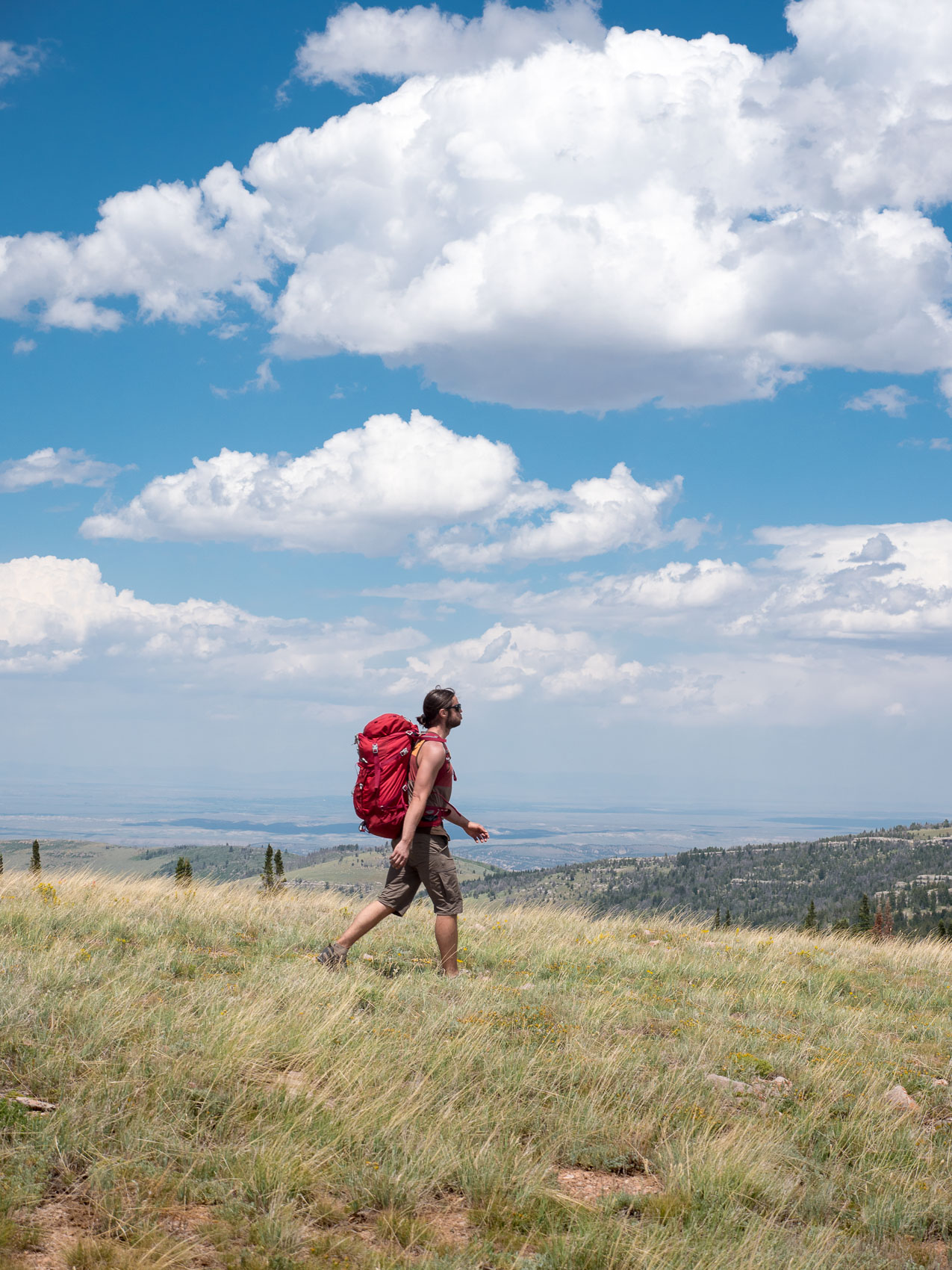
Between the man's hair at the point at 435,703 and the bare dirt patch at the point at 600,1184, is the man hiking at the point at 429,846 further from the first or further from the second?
the bare dirt patch at the point at 600,1184

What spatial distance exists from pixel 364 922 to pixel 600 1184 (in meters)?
3.79

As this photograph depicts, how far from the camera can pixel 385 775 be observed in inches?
316

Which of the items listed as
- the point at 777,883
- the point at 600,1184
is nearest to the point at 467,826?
the point at 600,1184

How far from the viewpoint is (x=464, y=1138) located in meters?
4.74

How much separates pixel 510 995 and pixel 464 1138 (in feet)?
10.9

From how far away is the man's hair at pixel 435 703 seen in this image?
797 centimetres

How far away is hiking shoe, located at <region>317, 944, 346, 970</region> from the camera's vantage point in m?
8.04

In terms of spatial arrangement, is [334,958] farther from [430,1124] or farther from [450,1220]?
[450,1220]

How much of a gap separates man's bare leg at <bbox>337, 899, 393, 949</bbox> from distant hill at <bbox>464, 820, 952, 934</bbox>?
12245 centimetres

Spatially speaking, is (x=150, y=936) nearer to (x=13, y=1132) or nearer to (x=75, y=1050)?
(x=75, y=1050)

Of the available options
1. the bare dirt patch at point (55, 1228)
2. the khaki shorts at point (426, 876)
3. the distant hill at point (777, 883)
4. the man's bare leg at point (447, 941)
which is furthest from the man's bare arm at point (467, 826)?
the distant hill at point (777, 883)

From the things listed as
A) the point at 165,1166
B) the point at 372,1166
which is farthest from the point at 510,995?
the point at 165,1166

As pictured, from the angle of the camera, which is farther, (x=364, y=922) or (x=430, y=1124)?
(x=364, y=922)

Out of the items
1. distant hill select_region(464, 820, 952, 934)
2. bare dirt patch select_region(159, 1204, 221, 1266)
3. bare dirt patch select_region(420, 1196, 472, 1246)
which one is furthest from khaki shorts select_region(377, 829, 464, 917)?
distant hill select_region(464, 820, 952, 934)
